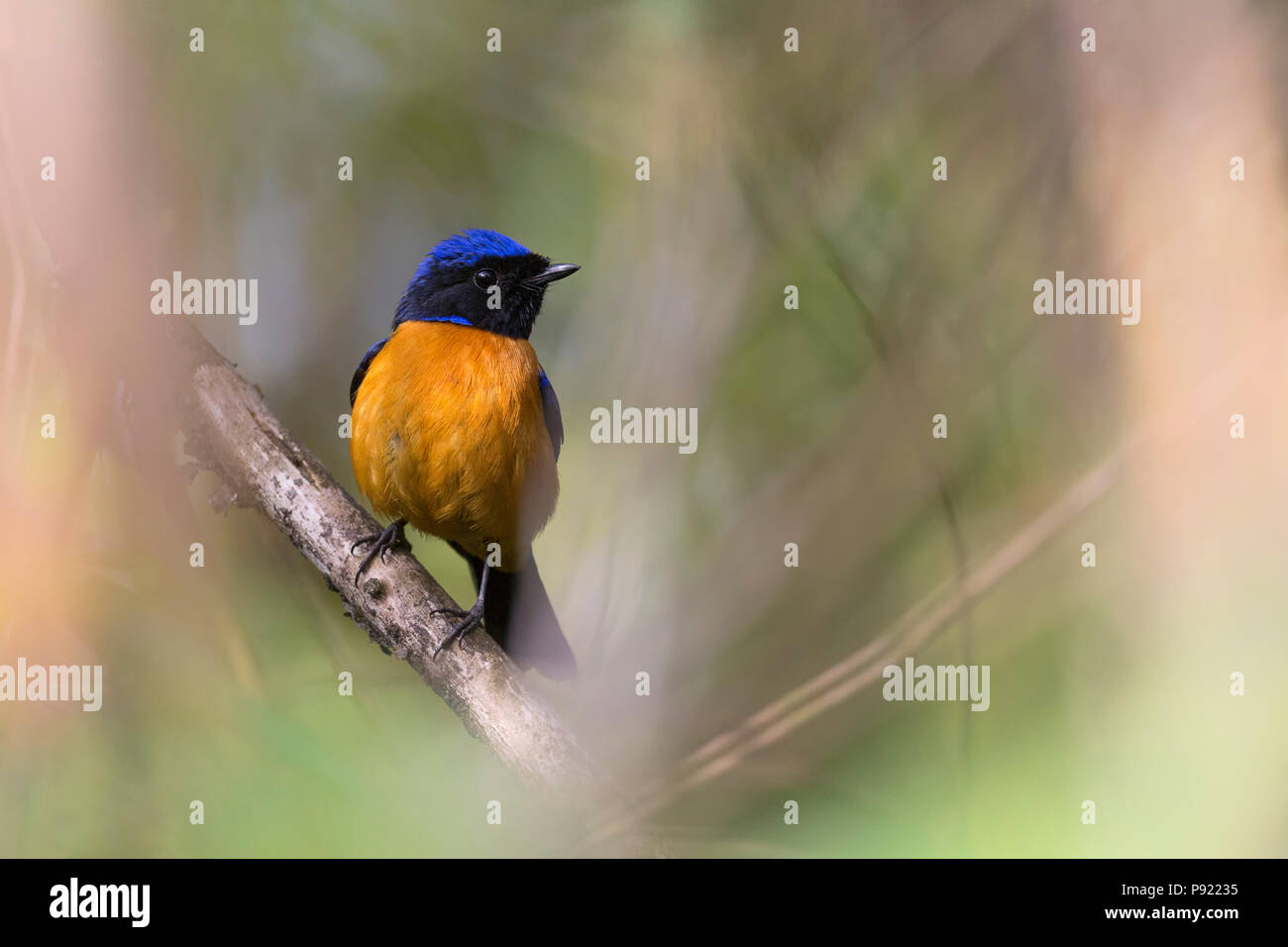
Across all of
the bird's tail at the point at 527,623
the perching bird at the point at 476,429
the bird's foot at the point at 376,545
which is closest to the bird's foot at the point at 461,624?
the perching bird at the point at 476,429

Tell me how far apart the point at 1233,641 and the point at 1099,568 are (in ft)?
1.41

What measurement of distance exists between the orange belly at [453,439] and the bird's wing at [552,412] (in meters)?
0.12

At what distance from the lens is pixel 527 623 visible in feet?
12.5

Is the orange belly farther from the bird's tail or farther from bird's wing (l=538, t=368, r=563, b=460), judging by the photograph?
the bird's tail

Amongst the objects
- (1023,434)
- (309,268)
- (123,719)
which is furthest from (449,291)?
(1023,434)

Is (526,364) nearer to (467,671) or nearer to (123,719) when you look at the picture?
(467,671)

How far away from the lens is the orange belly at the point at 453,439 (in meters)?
3.47

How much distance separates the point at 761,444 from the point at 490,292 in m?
1.37

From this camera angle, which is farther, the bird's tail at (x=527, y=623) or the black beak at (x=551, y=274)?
the black beak at (x=551, y=274)
